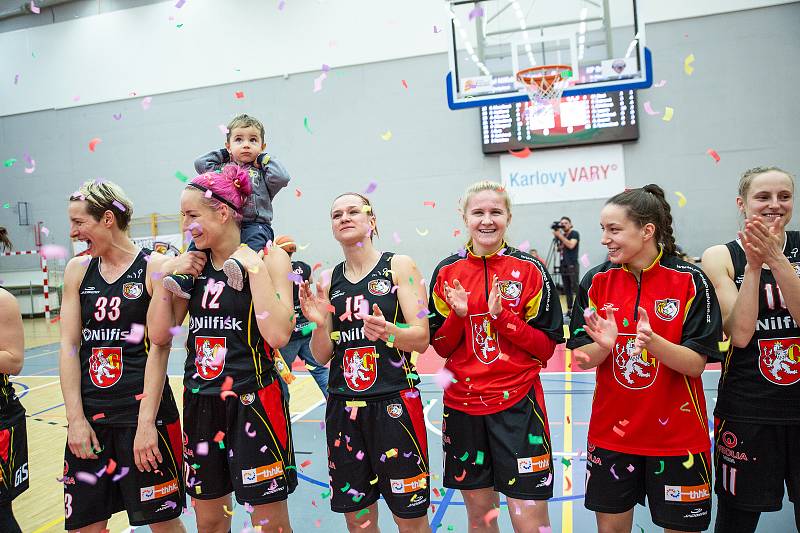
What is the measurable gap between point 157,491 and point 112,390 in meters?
0.43

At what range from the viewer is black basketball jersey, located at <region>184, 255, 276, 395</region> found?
221cm

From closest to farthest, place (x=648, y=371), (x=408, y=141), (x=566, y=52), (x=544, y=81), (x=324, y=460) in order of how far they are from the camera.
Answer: (x=648, y=371), (x=324, y=460), (x=544, y=81), (x=566, y=52), (x=408, y=141)

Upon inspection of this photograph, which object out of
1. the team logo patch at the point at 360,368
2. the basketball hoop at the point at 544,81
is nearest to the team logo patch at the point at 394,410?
the team logo patch at the point at 360,368

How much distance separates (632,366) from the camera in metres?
2.22

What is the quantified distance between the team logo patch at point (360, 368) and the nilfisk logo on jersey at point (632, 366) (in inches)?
36.6

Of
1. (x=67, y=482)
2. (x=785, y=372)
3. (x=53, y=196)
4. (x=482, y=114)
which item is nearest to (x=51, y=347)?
(x=53, y=196)

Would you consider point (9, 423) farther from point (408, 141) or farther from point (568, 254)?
point (408, 141)

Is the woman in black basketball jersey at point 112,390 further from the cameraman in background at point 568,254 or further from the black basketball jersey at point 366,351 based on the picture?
the cameraman in background at point 568,254

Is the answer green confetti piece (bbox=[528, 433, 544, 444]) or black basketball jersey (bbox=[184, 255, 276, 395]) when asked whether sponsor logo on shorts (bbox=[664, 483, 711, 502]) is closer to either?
green confetti piece (bbox=[528, 433, 544, 444])

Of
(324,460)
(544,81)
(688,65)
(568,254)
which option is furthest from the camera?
(688,65)

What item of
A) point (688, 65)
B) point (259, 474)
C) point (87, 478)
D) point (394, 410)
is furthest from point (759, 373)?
point (688, 65)

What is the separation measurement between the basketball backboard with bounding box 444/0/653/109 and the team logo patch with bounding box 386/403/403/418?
5.07 m

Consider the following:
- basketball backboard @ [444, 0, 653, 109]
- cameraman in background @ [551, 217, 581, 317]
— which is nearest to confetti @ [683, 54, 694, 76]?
basketball backboard @ [444, 0, 653, 109]

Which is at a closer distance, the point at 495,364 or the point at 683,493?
the point at 683,493
